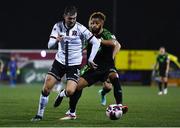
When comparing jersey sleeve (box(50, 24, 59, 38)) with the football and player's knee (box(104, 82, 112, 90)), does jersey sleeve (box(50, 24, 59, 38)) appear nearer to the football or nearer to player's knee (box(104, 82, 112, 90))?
the football

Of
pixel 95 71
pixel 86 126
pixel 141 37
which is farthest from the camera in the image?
pixel 141 37

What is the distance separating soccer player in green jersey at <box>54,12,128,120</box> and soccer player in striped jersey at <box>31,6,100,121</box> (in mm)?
456

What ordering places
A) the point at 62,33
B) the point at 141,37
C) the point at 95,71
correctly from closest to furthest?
the point at 62,33 < the point at 95,71 < the point at 141,37

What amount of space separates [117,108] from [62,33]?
6.33ft

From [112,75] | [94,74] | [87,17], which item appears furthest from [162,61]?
[87,17]

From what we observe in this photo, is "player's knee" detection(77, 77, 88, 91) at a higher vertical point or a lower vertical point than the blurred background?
lower

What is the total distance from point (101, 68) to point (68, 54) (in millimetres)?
1127

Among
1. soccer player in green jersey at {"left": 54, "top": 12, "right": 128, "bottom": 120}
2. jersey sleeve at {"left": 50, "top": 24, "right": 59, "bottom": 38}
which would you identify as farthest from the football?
jersey sleeve at {"left": 50, "top": 24, "right": 59, "bottom": 38}

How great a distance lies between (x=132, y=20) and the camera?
48.5 m

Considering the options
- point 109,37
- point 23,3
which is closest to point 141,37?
point 23,3

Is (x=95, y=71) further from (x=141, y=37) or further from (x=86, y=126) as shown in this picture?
(x=141, y=37)

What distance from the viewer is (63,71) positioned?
12.9 metres

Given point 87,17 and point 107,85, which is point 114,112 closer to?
point 107,85

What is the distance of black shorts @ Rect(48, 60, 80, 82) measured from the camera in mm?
12758
